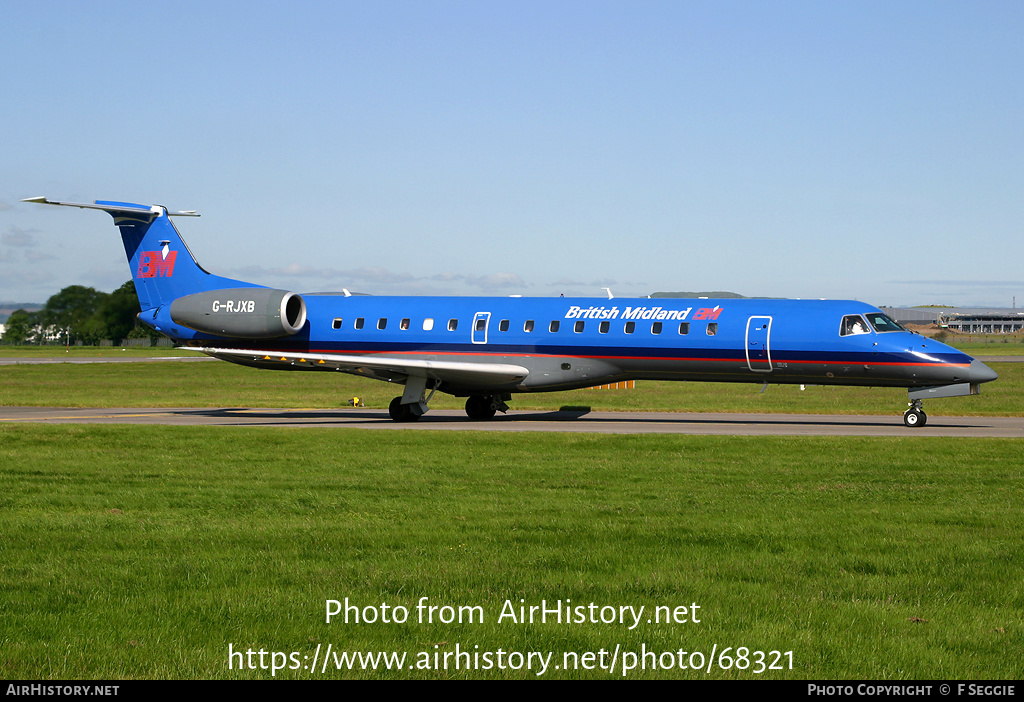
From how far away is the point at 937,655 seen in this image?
6.66 metres

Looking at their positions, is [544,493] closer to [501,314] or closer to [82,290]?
[501,314]

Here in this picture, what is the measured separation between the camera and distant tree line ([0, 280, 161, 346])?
3329 inches

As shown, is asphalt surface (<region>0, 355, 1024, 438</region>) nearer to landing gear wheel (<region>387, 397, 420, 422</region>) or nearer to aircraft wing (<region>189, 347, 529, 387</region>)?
landing gear wheel (<region>387, 397, 420, 422</region>)

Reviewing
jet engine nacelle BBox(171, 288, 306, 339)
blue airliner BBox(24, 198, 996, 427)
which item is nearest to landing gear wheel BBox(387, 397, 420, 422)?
blue airliner BBox(24, 198, 996, 427)

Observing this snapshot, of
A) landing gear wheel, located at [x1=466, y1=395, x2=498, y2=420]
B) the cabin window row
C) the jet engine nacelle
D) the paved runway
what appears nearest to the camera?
the paved runway

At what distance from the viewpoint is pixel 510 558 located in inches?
366

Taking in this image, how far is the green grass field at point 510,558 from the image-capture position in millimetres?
6711

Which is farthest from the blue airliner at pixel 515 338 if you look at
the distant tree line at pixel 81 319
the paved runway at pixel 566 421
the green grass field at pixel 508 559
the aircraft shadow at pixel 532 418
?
the distant tree line at pixel 81 319

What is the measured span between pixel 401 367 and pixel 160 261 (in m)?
9.47

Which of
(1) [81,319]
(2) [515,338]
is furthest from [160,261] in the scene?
(1) [81,319]

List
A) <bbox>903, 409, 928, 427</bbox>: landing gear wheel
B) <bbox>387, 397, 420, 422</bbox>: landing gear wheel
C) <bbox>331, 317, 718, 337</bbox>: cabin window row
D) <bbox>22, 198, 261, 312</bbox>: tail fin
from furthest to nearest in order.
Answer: <bbox>22, 198, 261, 312</bbox>: tail fin < <bbox>387, 397, 420, 422</bbox>: landing gear wheel < <bbox>331, 317, 718, 337</bbox>: cabin window row < <bbox>903, 409, 928, 427</bbox>: landing gear wheel

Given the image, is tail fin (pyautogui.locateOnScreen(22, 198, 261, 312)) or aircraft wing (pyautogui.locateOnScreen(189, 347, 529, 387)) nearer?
aircraft wing (pyautogui.locateOnScreen(189, 347, 529, 387))

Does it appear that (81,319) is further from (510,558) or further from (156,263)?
(510,558)
